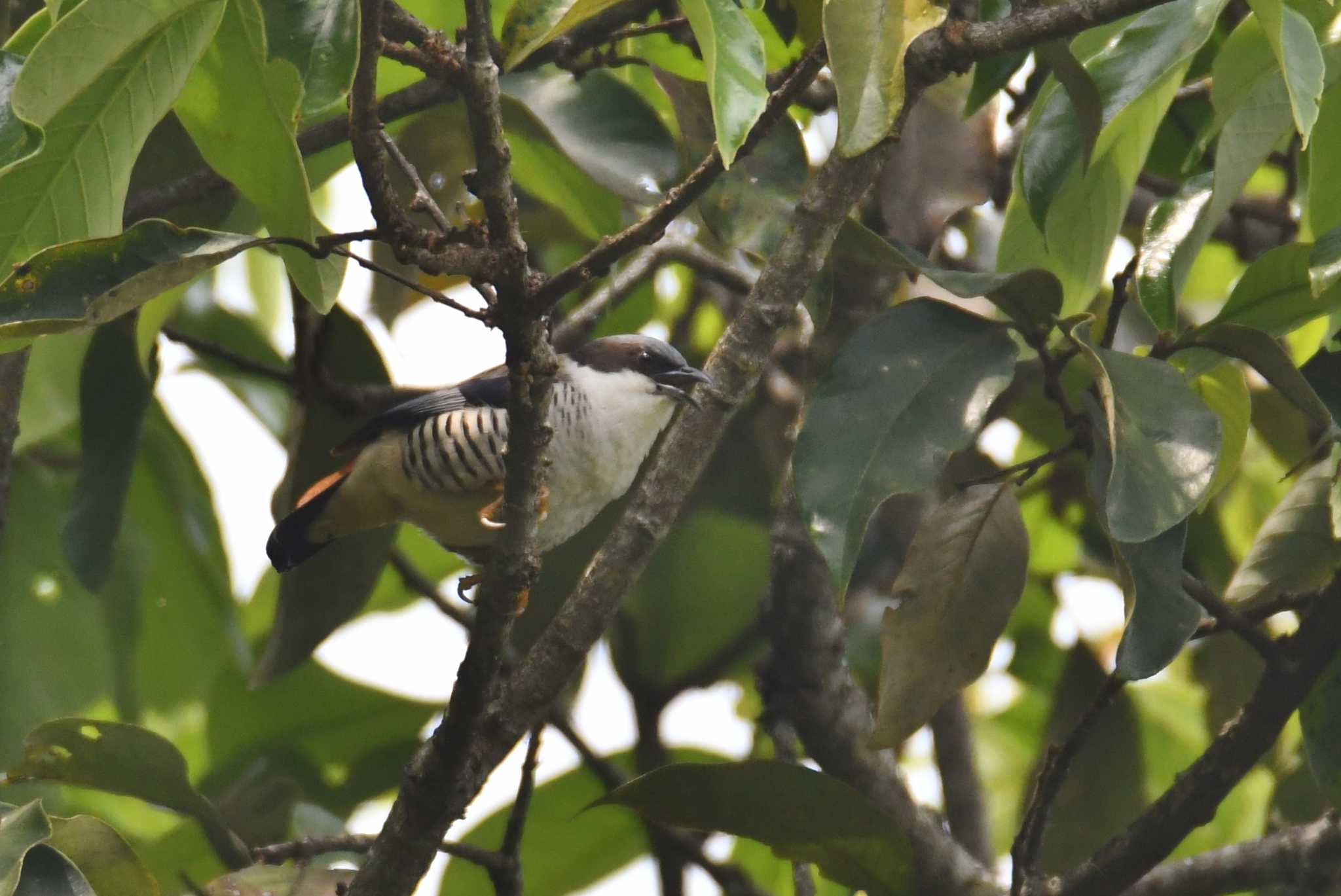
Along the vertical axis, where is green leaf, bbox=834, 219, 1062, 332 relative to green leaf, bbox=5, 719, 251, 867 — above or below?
above

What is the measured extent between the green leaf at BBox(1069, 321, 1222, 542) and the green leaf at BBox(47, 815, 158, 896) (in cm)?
159

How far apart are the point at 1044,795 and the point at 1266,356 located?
89 centimetres

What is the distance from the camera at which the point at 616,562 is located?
2.44 metres

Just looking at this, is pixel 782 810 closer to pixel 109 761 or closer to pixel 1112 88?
pixel 109 761

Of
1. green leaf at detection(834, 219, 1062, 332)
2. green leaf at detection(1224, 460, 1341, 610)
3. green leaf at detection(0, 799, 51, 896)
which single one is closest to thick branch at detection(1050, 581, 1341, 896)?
green leaf at detection(1224, 460, 1341, 610)

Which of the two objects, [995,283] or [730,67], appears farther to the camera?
[995,283]

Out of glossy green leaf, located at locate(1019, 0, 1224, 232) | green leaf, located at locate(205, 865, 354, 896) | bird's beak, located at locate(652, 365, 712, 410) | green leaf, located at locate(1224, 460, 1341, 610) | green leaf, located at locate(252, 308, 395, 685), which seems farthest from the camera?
bird's beak, located at locate(652, 365, 712, 410)

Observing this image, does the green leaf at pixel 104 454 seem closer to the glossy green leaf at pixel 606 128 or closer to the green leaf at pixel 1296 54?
the glossy green leaf at pixel 606 128

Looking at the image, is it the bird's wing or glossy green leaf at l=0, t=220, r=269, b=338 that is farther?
the bird's wing

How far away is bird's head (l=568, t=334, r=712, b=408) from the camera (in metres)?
3.80

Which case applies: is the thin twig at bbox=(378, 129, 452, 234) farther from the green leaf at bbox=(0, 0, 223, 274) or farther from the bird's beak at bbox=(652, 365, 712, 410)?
the bird's beak at bbox=(652, 365, 712, 410)

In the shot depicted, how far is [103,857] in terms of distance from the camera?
2252 mm

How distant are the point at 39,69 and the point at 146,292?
0.98 feet

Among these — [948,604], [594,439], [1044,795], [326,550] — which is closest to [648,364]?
[594,439]
